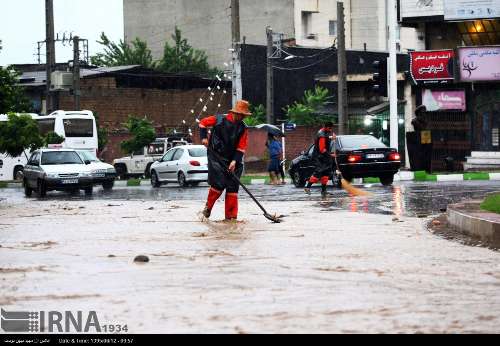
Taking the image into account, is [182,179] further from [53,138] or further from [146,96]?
[146,96]

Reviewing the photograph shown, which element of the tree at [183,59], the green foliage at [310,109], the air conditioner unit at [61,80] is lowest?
the green foliage at [310,109]

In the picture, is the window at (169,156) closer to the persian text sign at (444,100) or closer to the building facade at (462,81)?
the building facade at (462,81)

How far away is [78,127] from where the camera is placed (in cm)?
5412

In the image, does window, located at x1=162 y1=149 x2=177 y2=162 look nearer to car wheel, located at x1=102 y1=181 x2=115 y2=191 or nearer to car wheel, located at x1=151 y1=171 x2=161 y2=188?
car wheel, located at x1=151 y1=171 x2=161 y2=188

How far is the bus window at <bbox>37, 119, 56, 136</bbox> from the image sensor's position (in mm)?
53594

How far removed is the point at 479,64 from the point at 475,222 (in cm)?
3180

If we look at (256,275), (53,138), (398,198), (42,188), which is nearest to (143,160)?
(53,138)

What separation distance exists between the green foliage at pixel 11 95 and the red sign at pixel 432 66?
20033 millimetres

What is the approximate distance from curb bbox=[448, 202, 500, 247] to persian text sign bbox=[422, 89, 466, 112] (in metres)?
30.1

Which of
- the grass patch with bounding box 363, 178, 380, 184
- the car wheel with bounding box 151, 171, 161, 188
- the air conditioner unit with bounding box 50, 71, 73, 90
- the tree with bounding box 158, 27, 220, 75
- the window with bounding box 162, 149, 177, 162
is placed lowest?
the car wheel with bounding box 151, 171, 161, 188

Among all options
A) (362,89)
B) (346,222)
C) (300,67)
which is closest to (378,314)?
(346,222)

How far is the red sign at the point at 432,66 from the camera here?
4616cm

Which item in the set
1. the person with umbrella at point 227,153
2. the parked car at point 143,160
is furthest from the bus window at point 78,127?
the person with umbrella at point 227,153

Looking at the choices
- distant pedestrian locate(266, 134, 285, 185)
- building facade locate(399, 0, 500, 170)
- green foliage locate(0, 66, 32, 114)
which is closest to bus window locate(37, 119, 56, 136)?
green foliage locate(0, 66, 32, 114)
